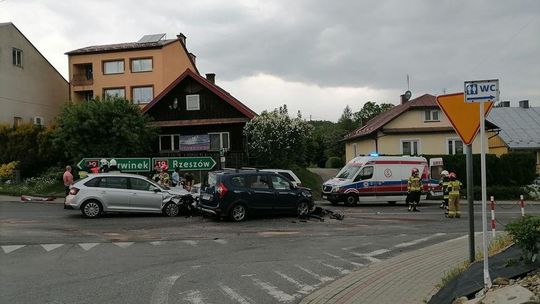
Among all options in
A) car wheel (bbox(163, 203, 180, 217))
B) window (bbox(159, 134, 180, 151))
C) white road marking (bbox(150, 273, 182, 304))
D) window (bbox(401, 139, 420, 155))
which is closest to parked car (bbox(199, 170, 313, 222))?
car wheel (bbox(163, 203, 180, 217))

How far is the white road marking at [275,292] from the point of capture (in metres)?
7.59

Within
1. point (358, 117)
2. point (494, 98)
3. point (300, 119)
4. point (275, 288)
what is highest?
point (358, 117)

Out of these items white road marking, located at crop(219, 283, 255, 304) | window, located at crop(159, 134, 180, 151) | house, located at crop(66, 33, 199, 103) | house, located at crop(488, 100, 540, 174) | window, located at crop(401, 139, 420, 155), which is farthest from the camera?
house, located at crop(66, 33, 199, 103)

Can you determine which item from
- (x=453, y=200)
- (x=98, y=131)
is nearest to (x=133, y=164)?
(x=98, y=131)

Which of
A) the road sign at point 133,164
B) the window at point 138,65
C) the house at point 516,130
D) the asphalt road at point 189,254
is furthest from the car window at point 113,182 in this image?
the window at point 138,65

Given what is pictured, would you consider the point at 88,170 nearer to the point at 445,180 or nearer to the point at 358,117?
the point at 445,180

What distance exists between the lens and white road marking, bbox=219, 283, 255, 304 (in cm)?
741

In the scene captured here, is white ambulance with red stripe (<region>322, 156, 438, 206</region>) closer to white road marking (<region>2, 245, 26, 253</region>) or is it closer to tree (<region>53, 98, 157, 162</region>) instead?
tree (<region>53, 98, 157, 162</region>)

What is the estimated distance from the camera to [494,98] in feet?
23.3

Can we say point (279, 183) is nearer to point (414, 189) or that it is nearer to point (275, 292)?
point (414, 189)

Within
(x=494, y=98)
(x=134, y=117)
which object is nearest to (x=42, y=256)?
(x=494, y=98)

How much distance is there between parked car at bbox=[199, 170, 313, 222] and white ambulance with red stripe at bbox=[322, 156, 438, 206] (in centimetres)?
724

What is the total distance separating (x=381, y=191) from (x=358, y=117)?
75.3 metres

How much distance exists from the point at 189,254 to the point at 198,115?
2653 cm
